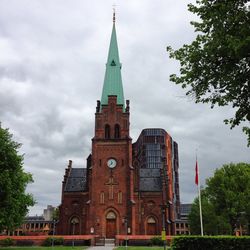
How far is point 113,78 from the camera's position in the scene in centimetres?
6419

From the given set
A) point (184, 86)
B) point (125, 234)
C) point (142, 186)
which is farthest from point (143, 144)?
point (184, 86)

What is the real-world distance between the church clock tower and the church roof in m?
6.29

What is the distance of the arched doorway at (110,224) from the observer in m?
55.2

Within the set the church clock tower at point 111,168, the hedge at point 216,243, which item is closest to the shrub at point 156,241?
the church clock tower at point 111,168

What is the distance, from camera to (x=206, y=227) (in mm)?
56688

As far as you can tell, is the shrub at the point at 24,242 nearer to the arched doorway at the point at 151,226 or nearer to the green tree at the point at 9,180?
the green tree at the point at 9,180

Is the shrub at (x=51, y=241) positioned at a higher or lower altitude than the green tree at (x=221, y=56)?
lower

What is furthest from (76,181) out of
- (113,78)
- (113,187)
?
(113,78)

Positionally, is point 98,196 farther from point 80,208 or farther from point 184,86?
point 184,86

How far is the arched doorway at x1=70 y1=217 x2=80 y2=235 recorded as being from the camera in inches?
2328

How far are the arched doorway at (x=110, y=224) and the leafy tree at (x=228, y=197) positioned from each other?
47.0 feet

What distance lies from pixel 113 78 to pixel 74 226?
1058 inches

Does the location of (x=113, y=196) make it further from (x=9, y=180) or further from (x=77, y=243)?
(x=9, y=180)

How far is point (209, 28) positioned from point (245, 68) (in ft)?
8.82
